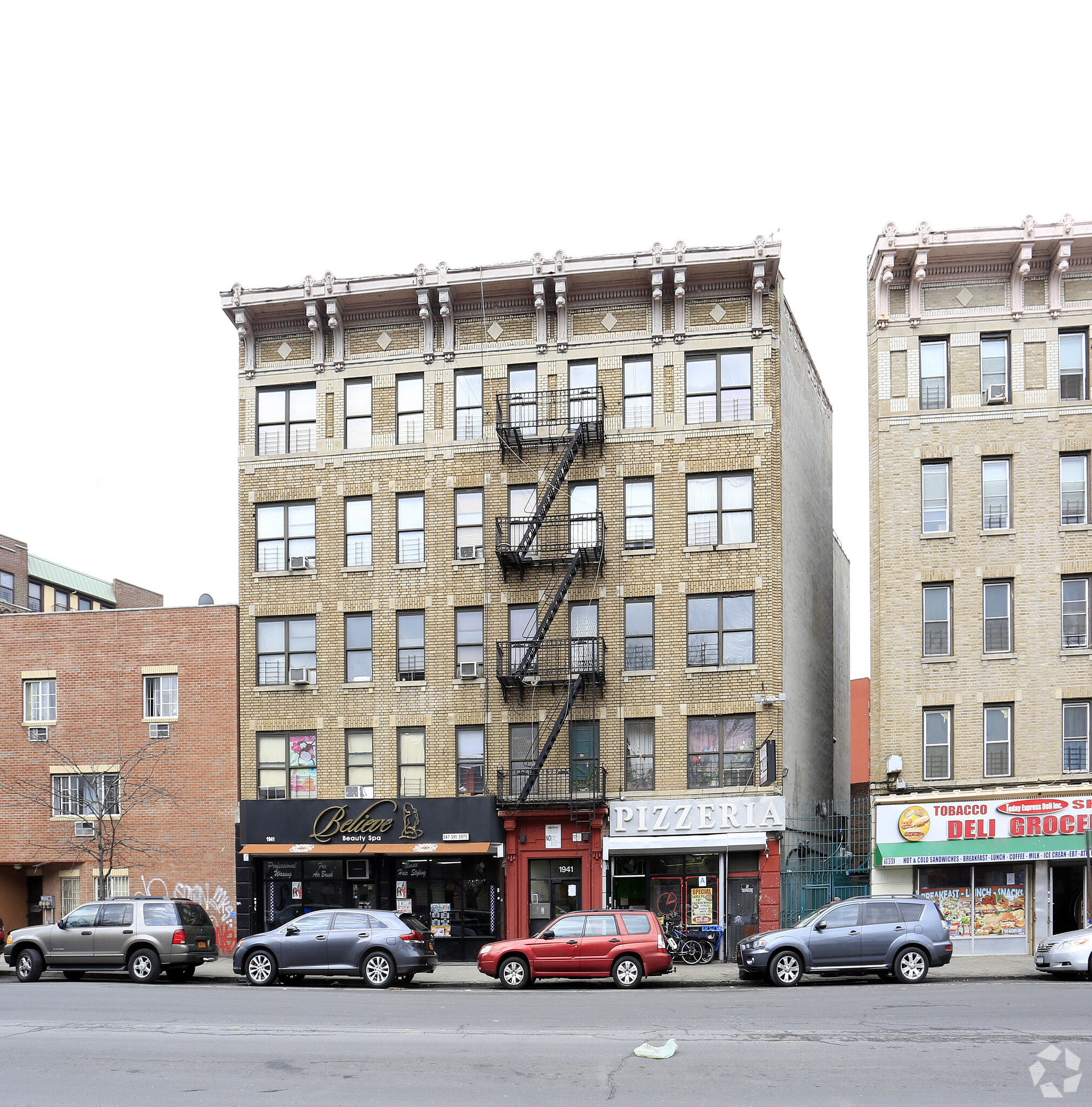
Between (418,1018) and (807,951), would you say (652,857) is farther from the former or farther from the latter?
(418,1018)

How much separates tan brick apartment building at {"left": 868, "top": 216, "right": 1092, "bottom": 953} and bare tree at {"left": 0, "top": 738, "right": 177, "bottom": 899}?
18179 millimetres

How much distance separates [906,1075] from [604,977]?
12.2 metres

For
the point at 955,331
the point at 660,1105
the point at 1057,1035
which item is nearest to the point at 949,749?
the point at 955,331

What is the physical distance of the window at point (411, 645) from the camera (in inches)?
1267

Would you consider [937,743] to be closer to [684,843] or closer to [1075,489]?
[684,843]

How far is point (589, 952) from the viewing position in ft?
75.8

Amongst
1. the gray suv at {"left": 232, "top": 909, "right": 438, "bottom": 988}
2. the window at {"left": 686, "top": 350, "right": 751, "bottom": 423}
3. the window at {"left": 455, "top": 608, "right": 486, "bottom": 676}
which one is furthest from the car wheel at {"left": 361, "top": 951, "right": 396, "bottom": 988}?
the window at {"left": 686, "top": 350, "right": 751, "bottom": 423}

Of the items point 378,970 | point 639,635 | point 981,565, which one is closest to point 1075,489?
point 981,565

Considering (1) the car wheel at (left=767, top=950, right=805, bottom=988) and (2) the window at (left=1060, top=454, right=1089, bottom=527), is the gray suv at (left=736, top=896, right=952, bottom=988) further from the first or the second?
(2) the window at (left=1060, top=454, right=1089, bottom=527)

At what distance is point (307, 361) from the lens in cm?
3362

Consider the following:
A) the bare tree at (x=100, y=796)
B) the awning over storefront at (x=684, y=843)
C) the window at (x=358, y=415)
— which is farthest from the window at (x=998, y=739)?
the bare tree at (x=100, y=796)

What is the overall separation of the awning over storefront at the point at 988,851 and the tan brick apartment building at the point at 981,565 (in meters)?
0.05

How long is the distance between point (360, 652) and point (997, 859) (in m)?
16.0

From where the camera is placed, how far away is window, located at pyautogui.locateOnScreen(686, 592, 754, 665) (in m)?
30.6
